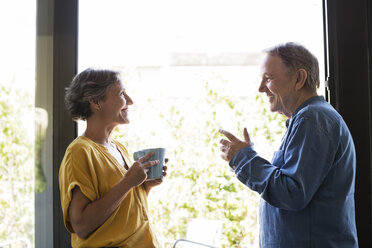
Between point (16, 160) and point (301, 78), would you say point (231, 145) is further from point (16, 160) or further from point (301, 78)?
point (16, 160)

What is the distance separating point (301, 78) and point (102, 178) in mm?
774

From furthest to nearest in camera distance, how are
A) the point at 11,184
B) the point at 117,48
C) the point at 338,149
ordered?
the point at 117,48
the point at 11,184
the point at 338,149

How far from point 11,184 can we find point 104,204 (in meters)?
0.64

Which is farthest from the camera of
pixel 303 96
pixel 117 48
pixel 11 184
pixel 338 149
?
pixel 117 48

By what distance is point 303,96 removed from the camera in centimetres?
147

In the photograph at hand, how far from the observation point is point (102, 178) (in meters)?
1.40

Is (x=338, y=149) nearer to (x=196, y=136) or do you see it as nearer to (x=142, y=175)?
(x=142, y=175)

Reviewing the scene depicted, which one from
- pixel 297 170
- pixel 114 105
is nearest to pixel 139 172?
pixel 114 105

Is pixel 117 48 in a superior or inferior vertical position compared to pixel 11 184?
superior

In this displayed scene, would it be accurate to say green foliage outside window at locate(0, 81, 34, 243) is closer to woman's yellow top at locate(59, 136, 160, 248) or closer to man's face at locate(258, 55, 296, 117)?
woman's yellow top at locate(59, 136, 160, 248)

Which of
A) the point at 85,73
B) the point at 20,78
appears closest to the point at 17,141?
the point at 20,78

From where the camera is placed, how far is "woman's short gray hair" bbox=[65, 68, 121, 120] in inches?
59.0

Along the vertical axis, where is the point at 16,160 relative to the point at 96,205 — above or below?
above

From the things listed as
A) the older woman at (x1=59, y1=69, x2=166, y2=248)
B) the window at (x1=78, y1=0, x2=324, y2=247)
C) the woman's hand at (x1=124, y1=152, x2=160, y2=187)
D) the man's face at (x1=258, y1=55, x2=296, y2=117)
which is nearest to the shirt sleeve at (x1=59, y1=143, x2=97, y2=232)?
the older woman at (x1=59, y1=69, x2=166, y2=248)
